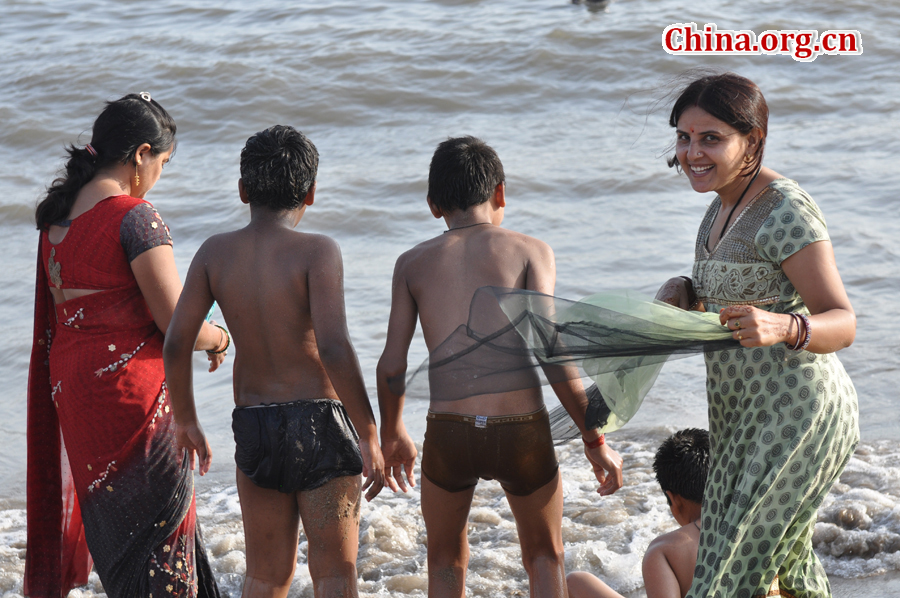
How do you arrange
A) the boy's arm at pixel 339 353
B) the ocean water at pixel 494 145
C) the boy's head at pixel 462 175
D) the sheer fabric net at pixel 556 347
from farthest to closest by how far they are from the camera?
the ocean water at pixel 494 145 < the boy's head at pixel 462 175 < the boy's arm at pixel 339 353 < the sheer fabric net at pixel 556 347

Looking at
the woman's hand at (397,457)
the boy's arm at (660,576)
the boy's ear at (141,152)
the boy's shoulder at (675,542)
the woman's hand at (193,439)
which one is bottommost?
the boy's arm at (660,576)

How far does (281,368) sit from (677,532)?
51.8 inches

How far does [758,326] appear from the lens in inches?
79.5

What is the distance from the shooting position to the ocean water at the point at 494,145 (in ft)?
13.2

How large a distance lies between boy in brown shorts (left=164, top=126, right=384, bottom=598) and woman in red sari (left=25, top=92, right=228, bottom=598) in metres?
0.25

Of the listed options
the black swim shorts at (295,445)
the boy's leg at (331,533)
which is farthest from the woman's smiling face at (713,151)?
the boy's leg at (331,533)

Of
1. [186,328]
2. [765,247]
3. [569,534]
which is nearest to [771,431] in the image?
[765,247]

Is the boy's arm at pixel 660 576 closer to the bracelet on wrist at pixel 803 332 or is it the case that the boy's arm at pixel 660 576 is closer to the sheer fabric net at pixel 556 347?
the sheer fabric net at pixel 556 347

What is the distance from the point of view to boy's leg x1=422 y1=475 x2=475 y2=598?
9.09 feet

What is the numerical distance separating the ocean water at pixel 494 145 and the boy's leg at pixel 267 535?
0.88m

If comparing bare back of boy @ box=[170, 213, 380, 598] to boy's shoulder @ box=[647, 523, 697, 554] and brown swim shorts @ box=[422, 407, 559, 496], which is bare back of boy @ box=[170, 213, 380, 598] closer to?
brown swim shorts @ box=[422, 407, 559, 496]

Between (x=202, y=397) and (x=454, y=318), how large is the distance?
3.51m

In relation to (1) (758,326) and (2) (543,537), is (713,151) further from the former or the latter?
(2) (543,537)

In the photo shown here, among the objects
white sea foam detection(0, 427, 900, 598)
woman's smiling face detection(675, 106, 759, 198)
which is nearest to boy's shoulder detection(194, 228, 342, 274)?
woman's smiling face detection(675, 106, 759, 198)
